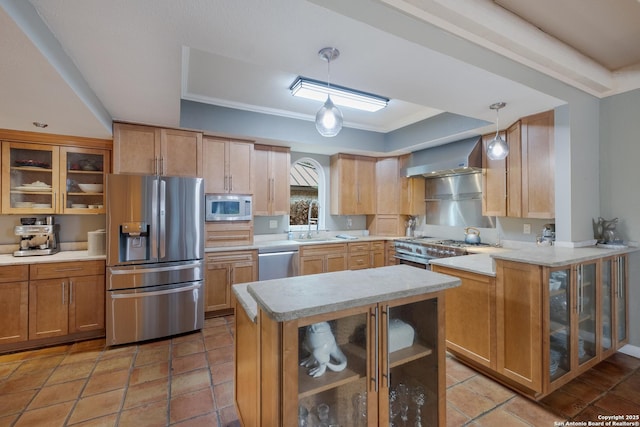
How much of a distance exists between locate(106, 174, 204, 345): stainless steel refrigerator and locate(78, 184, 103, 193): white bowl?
29.6 inches

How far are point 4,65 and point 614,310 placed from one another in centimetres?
473

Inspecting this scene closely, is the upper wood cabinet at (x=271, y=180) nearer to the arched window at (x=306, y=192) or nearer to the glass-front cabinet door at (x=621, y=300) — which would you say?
the arched window at (x=306, y=192)

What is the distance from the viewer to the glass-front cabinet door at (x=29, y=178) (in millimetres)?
2902

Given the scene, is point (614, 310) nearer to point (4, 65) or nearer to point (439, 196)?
point (439, 196)

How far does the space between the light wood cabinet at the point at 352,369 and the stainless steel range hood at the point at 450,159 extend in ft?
8.91

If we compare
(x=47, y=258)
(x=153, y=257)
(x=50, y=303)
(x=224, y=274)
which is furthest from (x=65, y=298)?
(x=224, y=274)

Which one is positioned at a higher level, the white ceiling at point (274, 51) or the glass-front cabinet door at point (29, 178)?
the white ceiling at point (274, 51)

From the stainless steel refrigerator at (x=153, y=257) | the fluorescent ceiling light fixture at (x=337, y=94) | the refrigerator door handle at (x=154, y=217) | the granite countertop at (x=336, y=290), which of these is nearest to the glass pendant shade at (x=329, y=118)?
the fluorescent ceiling light fixture at (x=337, y=94)

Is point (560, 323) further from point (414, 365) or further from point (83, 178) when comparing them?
point (83, 178)

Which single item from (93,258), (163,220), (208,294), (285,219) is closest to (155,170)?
(163,220)

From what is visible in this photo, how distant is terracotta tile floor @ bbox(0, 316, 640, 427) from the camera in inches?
73.1

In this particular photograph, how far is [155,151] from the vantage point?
3.16m

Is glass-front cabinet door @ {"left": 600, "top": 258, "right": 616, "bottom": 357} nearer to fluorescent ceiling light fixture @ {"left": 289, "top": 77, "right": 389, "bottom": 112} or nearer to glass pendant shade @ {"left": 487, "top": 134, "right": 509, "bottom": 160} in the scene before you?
glass pendant shade @ {"left": 487, "top": 134, "right": 509, "bottom": 160}

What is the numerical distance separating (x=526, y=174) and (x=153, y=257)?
4022 millimetres
